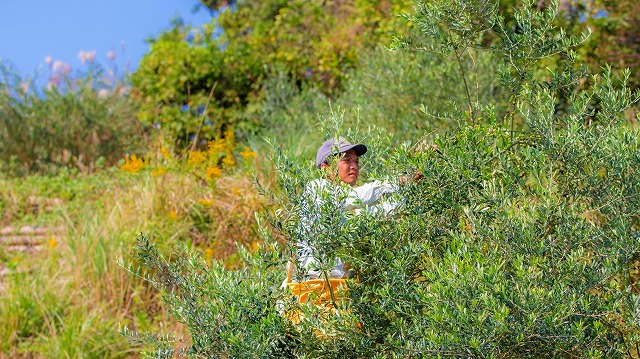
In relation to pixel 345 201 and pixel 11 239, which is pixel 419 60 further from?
pixel 345 201

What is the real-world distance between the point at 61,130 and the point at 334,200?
9530mm

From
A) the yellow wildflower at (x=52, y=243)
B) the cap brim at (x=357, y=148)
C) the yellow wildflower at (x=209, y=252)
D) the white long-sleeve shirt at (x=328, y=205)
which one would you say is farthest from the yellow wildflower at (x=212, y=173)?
the white long-sleeve shirt at (x=328, y=205)

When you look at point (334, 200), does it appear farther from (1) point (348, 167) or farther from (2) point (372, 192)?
(1) point (348, 167)

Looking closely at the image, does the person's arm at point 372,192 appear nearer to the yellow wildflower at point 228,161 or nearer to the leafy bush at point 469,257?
the leafy bush at point 469,257

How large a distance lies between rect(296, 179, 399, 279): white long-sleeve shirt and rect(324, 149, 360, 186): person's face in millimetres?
144

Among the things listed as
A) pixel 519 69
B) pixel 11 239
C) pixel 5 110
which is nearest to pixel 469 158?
pixel 519 69

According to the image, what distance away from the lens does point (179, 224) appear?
7641mm

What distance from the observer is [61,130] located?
1225 cm

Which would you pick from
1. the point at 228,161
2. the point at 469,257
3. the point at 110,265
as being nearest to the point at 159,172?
the point at 228,161

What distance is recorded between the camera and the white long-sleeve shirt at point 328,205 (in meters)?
3.44

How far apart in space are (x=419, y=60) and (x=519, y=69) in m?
4.70

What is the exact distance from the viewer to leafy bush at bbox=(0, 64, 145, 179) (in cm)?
1226

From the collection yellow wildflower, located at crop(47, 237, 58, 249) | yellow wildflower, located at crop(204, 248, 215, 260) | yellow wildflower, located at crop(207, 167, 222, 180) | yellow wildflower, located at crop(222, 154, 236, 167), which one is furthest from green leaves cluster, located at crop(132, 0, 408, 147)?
yellow wildflower, located at crop(204, 248, 215, 260)

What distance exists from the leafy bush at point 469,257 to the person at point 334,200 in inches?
1.2
